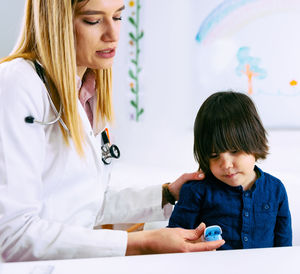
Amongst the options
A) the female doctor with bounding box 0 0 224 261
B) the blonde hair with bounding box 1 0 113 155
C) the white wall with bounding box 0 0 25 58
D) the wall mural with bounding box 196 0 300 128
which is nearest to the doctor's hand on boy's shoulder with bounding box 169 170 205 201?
the female doctor with bounding box 0 0 224 261

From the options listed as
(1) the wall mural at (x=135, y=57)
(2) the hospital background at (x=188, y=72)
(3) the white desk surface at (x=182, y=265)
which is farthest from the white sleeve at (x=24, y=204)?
(1) the wall mural at (x=135, y=57)

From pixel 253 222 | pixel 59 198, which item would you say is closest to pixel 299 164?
pixel 253 222

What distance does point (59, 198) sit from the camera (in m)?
0.90

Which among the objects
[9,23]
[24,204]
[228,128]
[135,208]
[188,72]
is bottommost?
[135,208]

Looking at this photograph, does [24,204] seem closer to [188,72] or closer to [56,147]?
[56,147]

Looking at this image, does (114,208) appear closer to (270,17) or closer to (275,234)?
(275,234)

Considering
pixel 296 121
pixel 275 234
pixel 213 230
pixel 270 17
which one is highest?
pixel 270 17

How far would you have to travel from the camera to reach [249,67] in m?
2.03

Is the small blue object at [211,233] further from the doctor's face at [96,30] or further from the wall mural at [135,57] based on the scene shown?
the wall mural at [135,57]

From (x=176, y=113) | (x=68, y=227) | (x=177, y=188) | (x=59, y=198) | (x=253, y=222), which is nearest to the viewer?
(x=68, y=227)

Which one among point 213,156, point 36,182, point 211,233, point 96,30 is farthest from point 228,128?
point 36,182

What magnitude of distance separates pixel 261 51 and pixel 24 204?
5.28ft

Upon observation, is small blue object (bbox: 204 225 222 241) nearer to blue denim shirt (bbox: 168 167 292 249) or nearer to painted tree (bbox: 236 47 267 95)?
blue denim shirt (bbox: 168 167 292 249)

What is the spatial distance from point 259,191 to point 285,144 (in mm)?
1003
